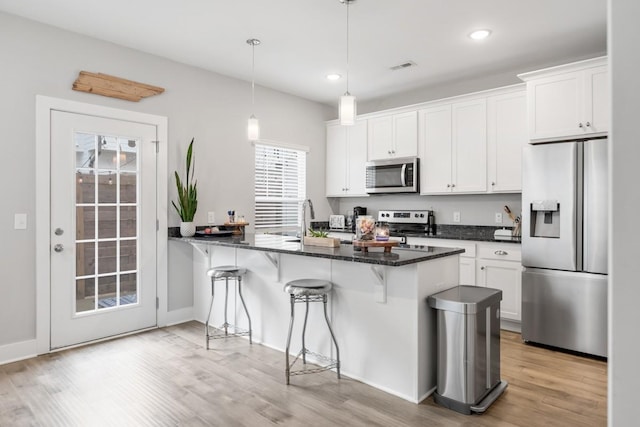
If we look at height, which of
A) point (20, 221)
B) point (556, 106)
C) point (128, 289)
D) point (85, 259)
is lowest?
point (128, 289)

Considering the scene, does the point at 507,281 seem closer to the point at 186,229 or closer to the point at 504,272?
Result: the point at 504,272

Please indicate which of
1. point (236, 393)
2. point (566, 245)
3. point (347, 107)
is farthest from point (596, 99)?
point (236, 393)

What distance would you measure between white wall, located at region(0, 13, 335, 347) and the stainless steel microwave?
34.1 inches

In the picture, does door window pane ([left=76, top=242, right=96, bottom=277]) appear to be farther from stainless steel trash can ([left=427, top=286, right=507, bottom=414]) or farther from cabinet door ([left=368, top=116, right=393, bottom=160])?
cabinet door ([left=368, top=116, right=393, bottom=160])

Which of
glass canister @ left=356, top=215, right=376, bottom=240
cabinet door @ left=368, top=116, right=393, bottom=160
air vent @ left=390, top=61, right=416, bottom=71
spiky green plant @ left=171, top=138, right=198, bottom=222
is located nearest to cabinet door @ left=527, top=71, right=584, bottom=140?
air vent @ left=390, top=61, right=416, bottom=71

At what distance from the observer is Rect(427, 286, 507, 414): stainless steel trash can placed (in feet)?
7.57

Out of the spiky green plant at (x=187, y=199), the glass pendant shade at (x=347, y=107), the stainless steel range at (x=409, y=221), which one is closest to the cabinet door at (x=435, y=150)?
the stainless steel range at (x=409, y=221)

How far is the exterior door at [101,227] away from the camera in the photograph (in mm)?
3348

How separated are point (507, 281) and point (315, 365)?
2095 millimetres

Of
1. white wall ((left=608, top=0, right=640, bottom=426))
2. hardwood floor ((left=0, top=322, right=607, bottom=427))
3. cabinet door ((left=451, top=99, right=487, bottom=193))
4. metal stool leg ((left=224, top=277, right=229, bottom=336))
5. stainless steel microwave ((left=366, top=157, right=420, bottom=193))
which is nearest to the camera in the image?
white wall ((left=608, top=0, right=640, bottom=426))

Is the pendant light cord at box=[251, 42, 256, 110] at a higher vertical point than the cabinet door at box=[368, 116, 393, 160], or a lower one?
higher

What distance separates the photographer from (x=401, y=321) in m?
2.49

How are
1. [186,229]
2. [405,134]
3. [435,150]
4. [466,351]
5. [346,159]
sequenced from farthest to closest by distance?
[346,159]
[405,134]
[435,150]
[186,229]
[466,351]

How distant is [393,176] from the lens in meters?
4.99
